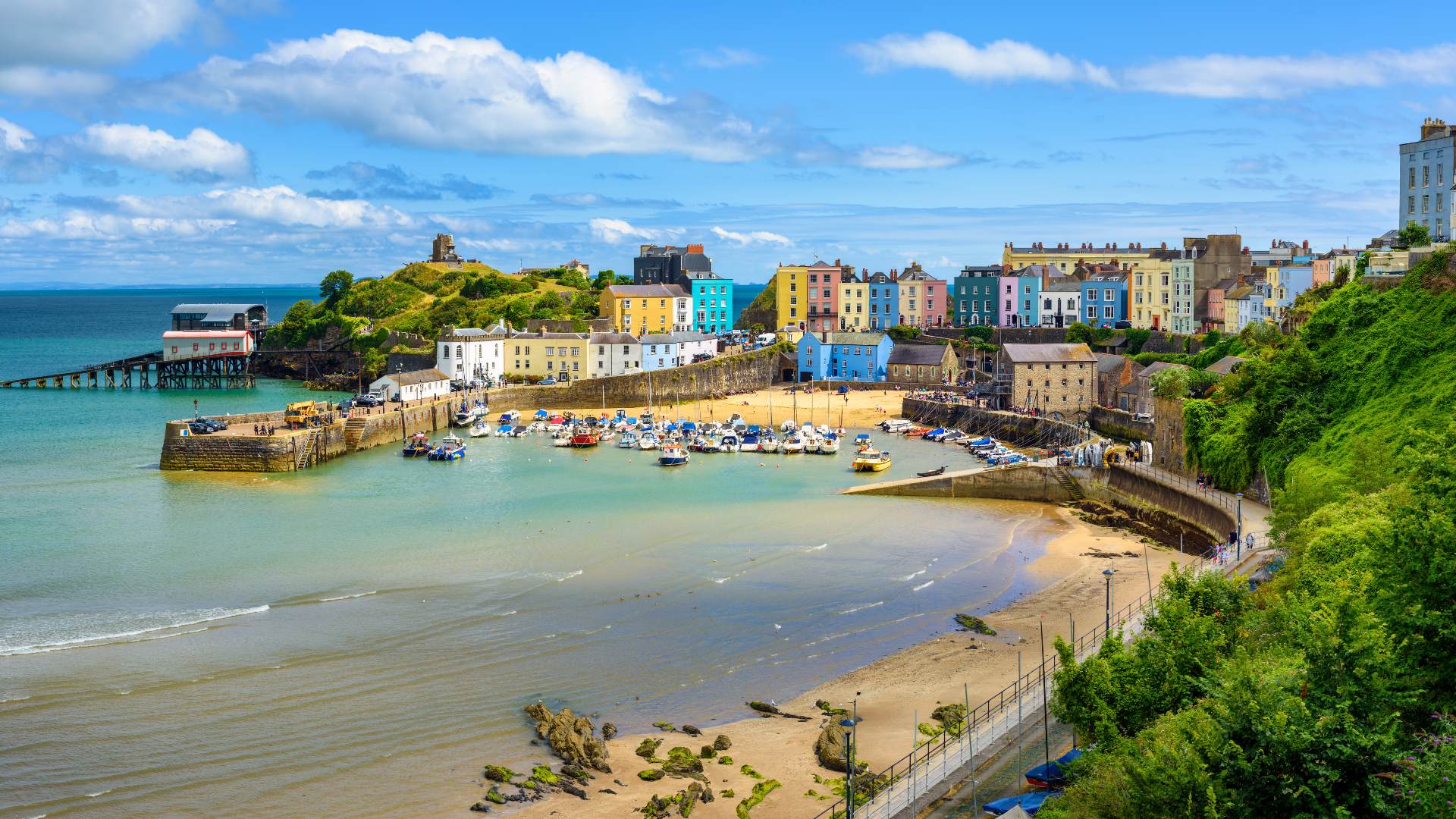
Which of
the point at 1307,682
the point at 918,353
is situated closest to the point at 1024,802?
the point at 1307,682

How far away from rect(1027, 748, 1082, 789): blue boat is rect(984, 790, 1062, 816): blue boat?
0.63ft

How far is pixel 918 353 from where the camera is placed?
6856 centimetres

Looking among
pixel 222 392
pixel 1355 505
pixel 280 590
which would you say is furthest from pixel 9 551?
pixel 222 392

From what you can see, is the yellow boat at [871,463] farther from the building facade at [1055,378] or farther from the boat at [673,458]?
the building facade at [1055,378]

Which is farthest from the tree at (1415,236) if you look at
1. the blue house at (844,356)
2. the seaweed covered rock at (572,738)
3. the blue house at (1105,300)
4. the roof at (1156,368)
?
the blue house at (1105,300)

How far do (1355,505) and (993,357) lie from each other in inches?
1986

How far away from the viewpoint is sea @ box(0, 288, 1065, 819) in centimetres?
1758

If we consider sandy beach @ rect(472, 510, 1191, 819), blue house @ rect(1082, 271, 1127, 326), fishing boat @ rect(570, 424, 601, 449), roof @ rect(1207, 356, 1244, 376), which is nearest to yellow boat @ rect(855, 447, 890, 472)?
roof @ rect(1207, 356, 1244, 376)

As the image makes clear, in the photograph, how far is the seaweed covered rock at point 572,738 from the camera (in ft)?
57.0

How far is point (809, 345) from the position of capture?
7144cm

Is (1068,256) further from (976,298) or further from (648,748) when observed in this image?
(648,748)

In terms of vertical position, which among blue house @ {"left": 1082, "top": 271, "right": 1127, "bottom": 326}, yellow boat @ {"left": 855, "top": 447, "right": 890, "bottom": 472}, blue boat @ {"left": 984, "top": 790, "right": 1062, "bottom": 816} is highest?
blue house @ {"left": 1082, "top": 271, "right": 1127, "bottom": 326}

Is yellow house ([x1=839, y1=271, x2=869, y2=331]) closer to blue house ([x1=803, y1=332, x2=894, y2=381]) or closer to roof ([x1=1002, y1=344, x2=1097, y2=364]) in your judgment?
blue house ([x1=803, y1=332, x2=894, y2=381])

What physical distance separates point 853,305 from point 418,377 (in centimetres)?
3512
